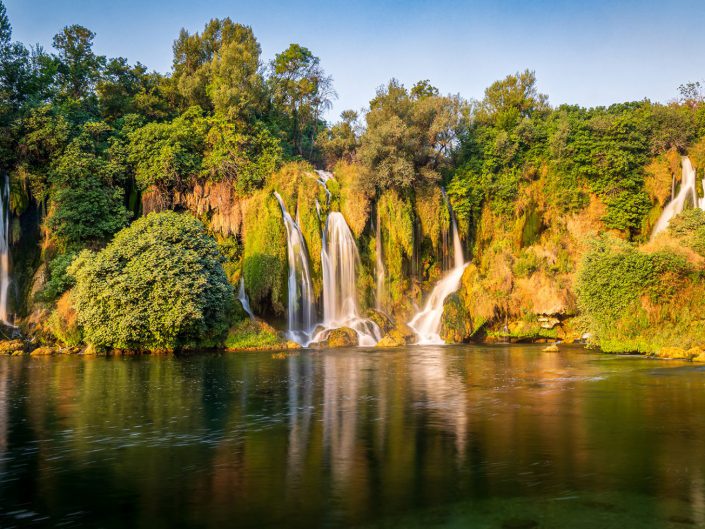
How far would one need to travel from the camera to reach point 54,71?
4794 centimetres

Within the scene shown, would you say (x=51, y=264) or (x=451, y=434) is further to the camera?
(x=51, y=264)

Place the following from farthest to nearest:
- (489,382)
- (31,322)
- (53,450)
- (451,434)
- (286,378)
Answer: (31,322) → (286,378) → (489,382) → (451,434) → (53,450)

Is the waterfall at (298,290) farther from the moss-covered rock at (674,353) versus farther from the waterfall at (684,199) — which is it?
the waterfall at (684,199)

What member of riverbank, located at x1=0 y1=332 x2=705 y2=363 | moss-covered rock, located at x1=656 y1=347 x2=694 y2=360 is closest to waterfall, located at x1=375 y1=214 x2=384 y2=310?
riverbank, located at x1=0 y1=332 x2=705 y2=363

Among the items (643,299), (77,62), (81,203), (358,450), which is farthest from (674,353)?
(77,62)

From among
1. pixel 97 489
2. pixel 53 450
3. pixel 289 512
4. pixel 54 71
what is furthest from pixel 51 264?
pixel 289 512

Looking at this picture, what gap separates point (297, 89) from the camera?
53469mm

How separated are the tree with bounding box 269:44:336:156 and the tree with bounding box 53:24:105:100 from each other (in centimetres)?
1485

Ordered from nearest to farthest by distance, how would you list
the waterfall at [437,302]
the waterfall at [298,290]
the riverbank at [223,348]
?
the riverbank at [223,348] → the waterfall at [298,290] → the waterfall at [437,302]

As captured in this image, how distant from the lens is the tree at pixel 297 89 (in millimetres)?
53344

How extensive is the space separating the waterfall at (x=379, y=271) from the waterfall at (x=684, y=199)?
18.1 metres

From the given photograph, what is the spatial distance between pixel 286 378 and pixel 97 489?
13102 millimetres

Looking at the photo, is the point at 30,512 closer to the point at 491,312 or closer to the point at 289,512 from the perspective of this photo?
the point at 289,512

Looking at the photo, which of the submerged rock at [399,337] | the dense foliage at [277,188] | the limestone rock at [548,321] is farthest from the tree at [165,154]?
the limestone rock at [548,321]
